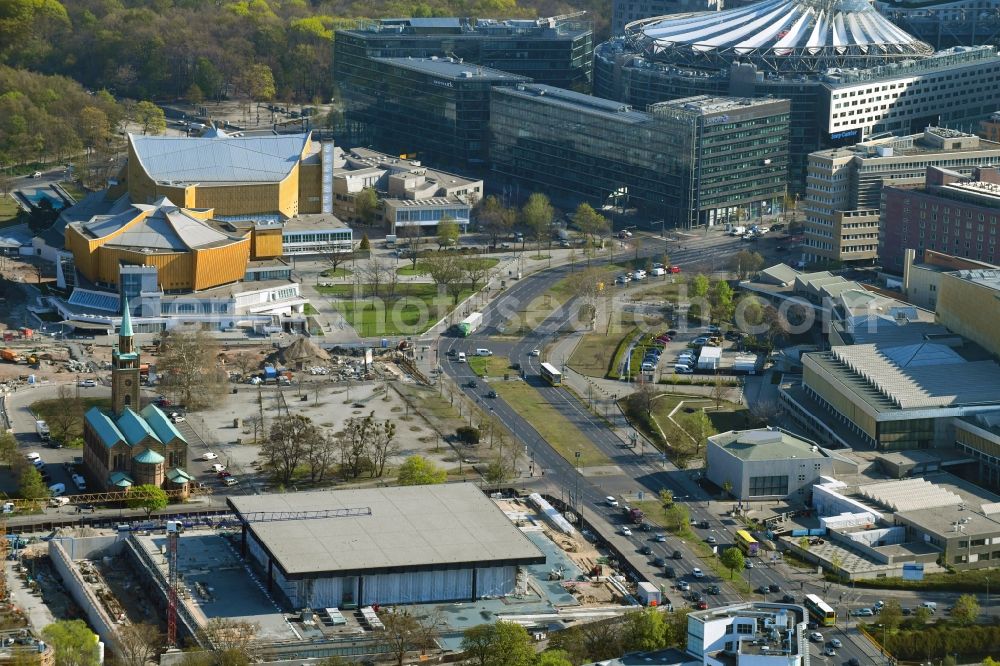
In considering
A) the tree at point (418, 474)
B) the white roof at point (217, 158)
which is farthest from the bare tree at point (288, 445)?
the white roof at point (217, 158)

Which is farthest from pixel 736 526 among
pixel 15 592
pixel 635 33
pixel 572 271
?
pixel 635 33

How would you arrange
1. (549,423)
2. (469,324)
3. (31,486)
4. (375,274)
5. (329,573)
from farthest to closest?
(375,274) → (469,324) → (549,423) → (31,486) → (329,573)

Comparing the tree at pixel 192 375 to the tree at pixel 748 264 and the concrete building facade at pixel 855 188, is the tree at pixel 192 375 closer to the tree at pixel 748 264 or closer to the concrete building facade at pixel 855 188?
the tree at pixel 748 264

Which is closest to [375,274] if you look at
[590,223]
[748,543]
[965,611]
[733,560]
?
[590,223]

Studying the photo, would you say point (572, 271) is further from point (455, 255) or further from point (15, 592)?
point (15, 592)

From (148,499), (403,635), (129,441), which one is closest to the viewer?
(403,635)

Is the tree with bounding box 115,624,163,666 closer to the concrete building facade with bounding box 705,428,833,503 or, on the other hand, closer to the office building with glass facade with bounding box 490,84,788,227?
the concrete building facade with bounding box 705,428,833,503

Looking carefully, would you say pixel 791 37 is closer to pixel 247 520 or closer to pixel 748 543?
pixel 748 543

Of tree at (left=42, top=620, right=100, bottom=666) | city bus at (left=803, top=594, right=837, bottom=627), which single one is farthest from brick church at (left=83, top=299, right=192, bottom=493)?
city bus at (left=803, top=594, right=837, bottom=627)
